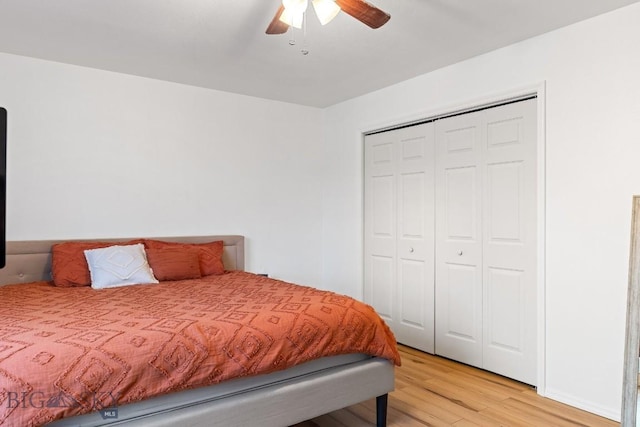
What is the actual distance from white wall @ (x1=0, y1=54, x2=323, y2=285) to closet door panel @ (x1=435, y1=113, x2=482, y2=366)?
5.15 ft

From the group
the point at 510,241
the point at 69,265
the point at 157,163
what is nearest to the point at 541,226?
the point at 510,241

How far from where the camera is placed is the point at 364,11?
196 centimetres

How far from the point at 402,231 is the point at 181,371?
2594mm

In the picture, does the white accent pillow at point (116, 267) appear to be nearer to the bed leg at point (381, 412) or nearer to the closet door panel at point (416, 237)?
the bed leg at point (381, 412)

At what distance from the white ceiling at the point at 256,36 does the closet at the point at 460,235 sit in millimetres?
585

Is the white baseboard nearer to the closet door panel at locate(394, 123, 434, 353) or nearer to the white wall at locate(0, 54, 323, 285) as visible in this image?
the closet door panel at locate(394, 123, 434, 353)

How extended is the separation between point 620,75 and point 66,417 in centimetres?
308

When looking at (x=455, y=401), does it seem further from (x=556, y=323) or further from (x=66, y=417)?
(x=66, y=417)

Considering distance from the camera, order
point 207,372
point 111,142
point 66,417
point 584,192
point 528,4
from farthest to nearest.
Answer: point 111,142 < point 584,192 < point 528,4 < point 207,372 < point 66,417

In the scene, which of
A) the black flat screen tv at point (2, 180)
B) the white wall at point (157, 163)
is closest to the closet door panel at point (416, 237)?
the white wall at point (157, 163)

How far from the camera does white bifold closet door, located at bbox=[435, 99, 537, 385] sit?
117 inches

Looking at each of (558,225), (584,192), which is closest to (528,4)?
(584,192)

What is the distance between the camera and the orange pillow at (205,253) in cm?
355

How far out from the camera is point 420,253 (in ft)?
12.2
